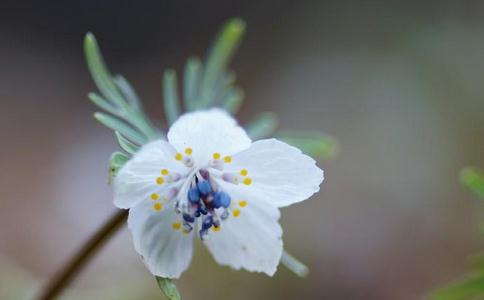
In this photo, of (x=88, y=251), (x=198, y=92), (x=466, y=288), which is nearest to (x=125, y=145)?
(x=88, y=251)

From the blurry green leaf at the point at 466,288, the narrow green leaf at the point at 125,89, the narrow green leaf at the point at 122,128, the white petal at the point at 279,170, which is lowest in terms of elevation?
the blurry green leaf at the point at 466,288

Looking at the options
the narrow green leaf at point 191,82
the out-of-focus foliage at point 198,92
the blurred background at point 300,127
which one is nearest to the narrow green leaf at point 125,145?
the out-of-focus foliage at point 198,92

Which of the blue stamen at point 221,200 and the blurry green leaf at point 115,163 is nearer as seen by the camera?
the blurry green leaf at point 115,163

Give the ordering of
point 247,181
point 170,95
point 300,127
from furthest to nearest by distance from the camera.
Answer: point 300,127, point 170,95, point 247,181

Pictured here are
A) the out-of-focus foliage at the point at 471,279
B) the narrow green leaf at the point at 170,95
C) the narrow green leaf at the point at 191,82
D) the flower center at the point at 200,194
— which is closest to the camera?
the flower center at the point at 200,194

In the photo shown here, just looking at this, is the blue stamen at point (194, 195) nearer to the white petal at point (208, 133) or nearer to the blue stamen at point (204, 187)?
the blue stamen at point (204, 187)

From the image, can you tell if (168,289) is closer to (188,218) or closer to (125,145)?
(188,218)

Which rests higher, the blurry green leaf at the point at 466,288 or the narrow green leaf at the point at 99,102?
the narrow green leaf at the point at 99,102
